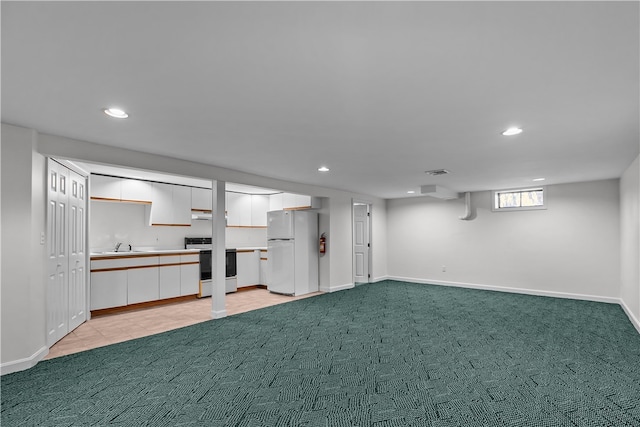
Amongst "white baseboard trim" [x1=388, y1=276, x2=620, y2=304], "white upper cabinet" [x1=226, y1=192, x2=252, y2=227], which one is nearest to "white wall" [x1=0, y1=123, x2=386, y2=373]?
"white upper cabinet" [x1=226, y1=192, x2=252, y2=227]

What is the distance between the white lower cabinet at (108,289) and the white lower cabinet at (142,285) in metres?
0.10

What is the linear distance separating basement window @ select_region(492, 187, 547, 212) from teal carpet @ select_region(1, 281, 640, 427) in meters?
2.75

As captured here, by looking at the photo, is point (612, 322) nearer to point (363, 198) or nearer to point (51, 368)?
point (363, 198)

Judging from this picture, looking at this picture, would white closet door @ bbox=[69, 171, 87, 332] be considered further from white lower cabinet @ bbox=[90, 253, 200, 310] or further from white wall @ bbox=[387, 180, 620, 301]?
white wall @ bbox=[387, 180, 620, 301]

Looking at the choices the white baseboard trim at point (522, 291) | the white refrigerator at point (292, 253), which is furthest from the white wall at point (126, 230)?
the white baseboard trim at point (522, 291)

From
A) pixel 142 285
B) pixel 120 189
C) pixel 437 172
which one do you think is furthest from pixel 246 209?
pixel 437 172

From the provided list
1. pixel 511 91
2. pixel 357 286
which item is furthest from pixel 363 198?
pixel 511 91

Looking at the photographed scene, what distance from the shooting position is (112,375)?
10.0 feet

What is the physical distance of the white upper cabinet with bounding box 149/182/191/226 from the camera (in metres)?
6.58

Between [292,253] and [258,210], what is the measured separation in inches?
79.4

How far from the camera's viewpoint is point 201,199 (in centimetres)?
734

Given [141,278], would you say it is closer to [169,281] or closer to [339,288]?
[169,281]

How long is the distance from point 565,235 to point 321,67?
6851 mm

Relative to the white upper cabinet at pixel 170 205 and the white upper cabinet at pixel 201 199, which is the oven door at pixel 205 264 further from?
the white upper cabinet at pixel 201 199
